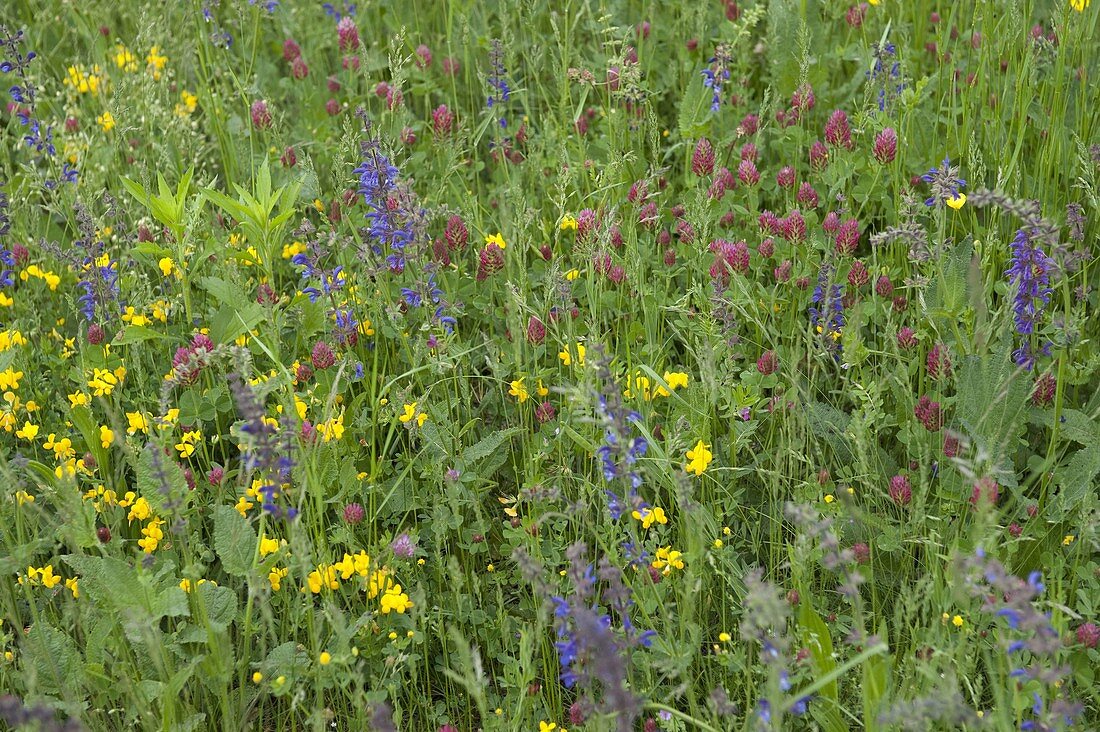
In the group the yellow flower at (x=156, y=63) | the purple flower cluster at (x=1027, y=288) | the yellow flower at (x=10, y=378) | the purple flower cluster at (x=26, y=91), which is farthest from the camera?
the yellow flower at (x=156, y=63)

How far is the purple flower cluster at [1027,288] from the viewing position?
2594mm

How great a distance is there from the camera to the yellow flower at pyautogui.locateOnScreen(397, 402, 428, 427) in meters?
2.67

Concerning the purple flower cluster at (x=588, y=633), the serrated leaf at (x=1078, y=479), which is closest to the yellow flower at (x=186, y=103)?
the purple flower cluster at (x=588, y=633)

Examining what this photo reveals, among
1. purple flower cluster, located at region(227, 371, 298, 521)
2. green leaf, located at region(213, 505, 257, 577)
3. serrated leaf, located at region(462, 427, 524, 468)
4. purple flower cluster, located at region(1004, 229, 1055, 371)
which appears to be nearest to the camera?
purple flower cluster, located at region(227, 371, 298, 521)

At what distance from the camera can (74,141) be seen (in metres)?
4.07

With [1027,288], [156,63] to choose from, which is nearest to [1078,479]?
[1027,288]

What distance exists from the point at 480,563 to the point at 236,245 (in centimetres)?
140

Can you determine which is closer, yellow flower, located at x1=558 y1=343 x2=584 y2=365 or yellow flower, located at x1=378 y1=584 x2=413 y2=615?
yellow flower, located at x1=378 y1=584 x2=413 y2=615

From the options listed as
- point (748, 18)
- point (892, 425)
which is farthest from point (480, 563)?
point (748, 18)

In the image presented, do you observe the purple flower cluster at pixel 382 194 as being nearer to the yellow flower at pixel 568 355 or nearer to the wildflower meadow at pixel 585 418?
the wildflower meadow at pixel 585 418

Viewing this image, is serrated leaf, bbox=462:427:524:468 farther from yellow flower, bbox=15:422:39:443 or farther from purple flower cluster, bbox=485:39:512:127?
purple flower cluster, bbox=485:39:512:127

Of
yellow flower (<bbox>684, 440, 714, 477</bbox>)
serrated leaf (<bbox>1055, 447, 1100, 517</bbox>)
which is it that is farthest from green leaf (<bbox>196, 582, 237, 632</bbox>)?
serrated leaf (<bbox>1055, 447, 1100, 517</bbox>)

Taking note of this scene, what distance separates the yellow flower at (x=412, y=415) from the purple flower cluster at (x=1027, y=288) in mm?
1443

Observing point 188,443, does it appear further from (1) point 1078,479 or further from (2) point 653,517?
(1) point 1078,479
